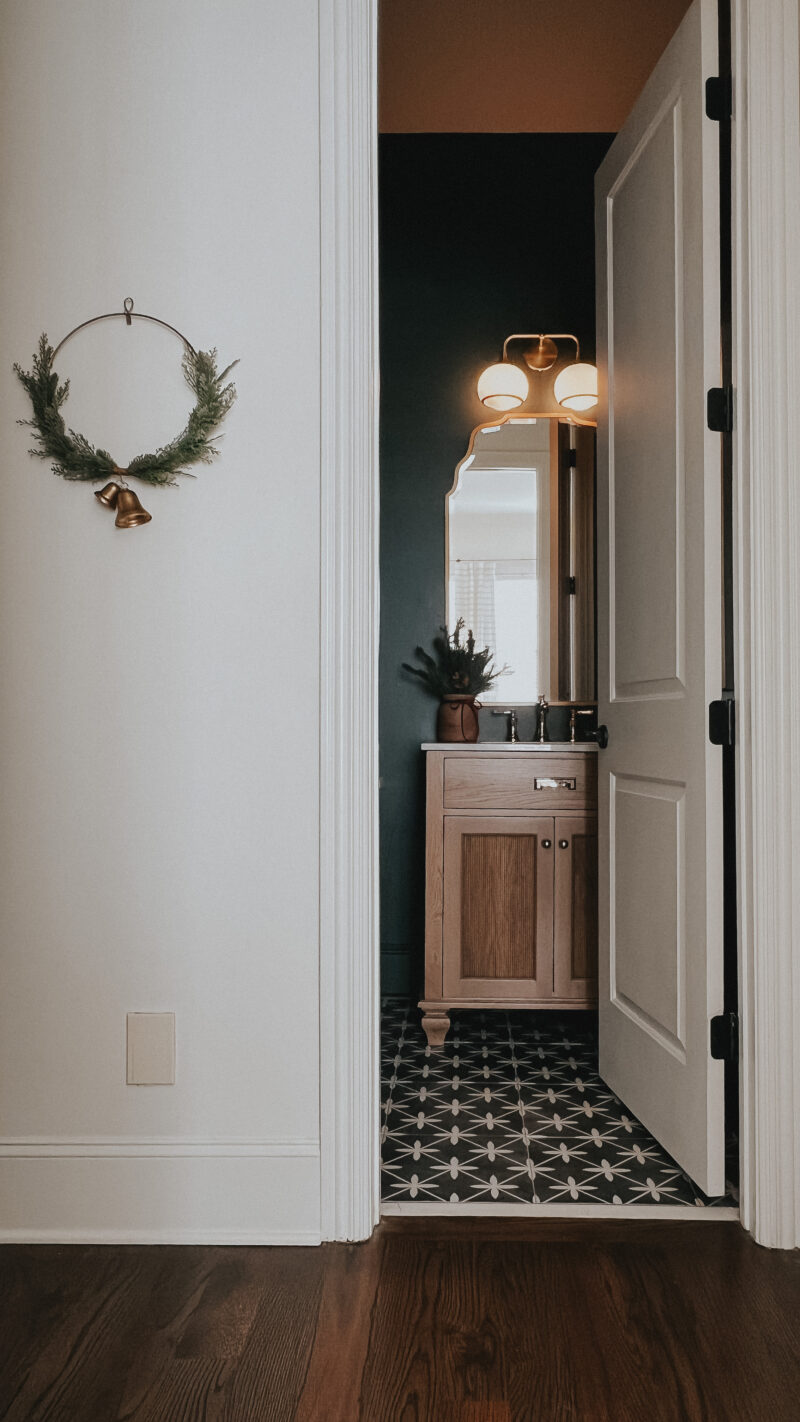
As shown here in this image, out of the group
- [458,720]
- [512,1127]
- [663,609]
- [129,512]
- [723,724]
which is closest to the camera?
[129,512]

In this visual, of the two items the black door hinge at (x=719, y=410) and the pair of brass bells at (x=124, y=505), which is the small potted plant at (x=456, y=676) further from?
the pair of brass bells at (x=124, y=505)

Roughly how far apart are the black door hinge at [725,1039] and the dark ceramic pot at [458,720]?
1.52 meters

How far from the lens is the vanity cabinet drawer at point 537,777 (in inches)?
112

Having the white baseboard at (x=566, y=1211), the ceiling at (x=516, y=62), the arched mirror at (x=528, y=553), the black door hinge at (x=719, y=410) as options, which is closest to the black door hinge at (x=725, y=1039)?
the white baseboard at (x=566, y=1211)

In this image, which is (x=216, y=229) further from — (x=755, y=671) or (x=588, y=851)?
(x=588, y=851)

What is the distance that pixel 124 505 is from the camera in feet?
5.61

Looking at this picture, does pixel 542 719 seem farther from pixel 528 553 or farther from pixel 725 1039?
pixel 725 1039

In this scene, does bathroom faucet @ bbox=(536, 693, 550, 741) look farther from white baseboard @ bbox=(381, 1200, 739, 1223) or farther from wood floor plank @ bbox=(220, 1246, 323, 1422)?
wood floor plank @ bbox=(220, 1246, 323, 1422)

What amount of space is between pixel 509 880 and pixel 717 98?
1.98m

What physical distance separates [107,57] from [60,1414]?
220 centimetres

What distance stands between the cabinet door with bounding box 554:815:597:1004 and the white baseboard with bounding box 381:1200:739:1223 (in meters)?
0.99

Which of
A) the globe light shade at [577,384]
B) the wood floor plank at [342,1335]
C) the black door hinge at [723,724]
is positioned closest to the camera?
the wood floor plank at [342,1335]

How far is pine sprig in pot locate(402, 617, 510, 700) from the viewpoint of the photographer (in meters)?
3.28

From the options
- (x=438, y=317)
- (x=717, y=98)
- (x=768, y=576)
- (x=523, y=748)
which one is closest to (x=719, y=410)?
(x=768, y=576)
